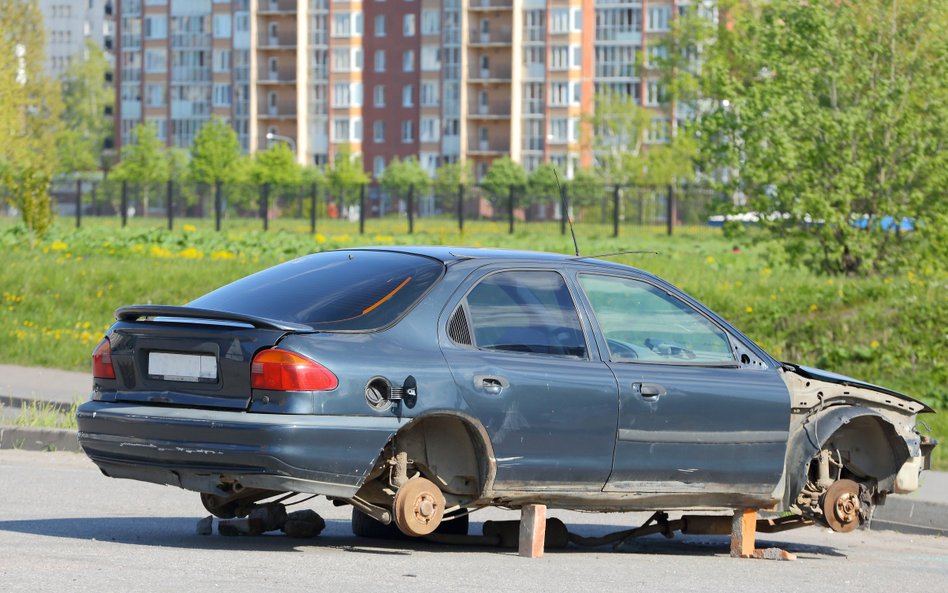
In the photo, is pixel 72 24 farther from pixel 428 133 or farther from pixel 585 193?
pixel 585 193

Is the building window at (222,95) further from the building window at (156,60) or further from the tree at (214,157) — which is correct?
the tree at (214,157)

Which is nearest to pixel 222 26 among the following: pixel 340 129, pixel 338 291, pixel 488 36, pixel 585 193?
pixel 340 129

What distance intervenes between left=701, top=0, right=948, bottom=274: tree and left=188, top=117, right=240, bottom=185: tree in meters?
86.2

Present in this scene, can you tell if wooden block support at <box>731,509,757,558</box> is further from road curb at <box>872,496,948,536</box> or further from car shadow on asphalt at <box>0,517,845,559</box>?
road curb at <box>872,496,948,536</box>

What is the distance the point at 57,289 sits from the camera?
23.7m

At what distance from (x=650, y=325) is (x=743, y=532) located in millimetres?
1270

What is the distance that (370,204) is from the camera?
64188 millimetres

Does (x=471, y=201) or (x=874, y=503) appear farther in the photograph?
(x=471, y=201)

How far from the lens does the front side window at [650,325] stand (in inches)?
341

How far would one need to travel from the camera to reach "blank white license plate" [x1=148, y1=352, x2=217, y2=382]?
25.3 feet

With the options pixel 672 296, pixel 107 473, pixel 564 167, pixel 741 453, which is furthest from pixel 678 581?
pixel 564 167

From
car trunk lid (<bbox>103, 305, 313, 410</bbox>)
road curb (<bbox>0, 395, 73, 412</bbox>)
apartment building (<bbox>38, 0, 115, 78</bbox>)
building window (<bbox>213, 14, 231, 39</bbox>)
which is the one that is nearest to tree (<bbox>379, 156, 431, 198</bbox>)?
building window (<bbox>213, 14, 231, 39</bbox>)

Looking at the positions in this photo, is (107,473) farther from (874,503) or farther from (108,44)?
(108,44)

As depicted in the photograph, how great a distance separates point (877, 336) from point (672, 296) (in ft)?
36.9
